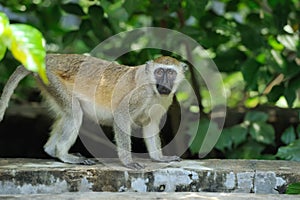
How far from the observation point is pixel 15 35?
8.63 feet

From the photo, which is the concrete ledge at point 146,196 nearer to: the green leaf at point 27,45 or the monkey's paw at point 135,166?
the monkey's paw at point 135,166

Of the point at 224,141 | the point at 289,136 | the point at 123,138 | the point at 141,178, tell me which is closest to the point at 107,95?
the point at 123,138

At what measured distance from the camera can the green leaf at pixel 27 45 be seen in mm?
2607

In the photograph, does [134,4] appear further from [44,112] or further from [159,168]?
[44,112]

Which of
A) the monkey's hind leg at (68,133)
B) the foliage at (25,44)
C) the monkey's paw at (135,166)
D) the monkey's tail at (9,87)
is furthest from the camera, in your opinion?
the monkey's hind leg at (68,133)

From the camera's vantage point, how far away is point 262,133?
26.5 feet

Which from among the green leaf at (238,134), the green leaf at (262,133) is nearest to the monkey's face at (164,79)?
the green leaf at (238,134)

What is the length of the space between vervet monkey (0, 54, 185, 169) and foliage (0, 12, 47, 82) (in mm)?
3529

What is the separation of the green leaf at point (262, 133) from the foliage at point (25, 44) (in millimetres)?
5690

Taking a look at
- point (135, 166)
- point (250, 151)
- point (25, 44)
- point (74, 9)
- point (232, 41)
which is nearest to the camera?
point (25, 44)

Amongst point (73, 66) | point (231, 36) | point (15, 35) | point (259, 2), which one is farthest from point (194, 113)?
point (15, 35)

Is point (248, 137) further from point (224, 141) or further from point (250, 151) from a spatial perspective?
point (224, 141)

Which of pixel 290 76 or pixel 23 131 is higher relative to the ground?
pixel 290 76

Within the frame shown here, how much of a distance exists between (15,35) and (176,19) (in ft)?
19.2
